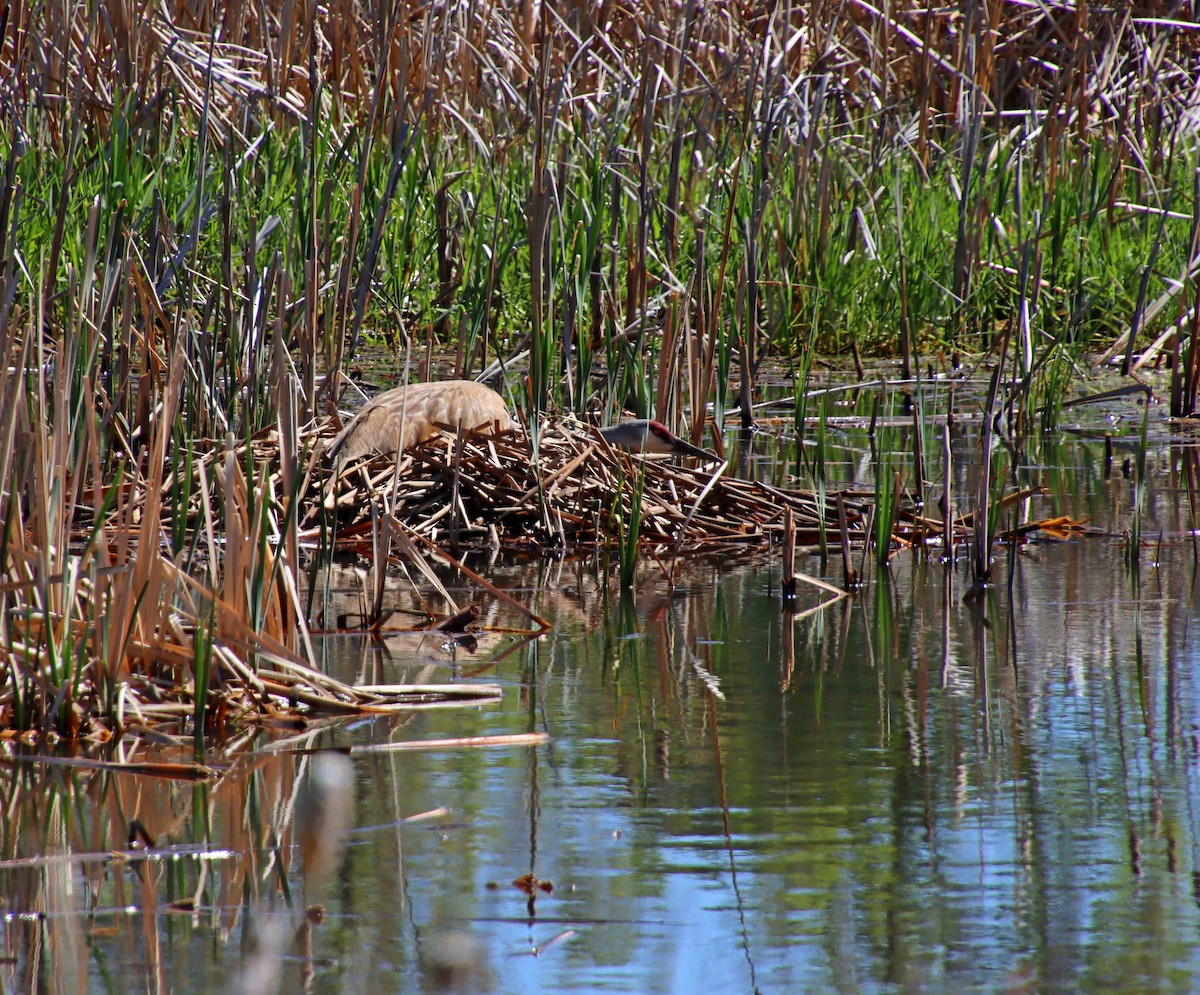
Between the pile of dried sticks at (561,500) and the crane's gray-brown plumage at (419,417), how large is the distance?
82 mm

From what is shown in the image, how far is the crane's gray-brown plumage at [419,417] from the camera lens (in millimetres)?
5668

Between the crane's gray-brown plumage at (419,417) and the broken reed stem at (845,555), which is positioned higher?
the crane's gray-brown plumage at (419,417)

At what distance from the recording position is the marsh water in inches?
92.4

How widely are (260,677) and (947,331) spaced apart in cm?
566

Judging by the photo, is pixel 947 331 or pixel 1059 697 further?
pixel 947 331

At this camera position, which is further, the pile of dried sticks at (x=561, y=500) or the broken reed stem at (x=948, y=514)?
the pile of dried sticks at (x=561, y=500)

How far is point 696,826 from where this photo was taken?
2.84 m

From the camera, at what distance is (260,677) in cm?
350

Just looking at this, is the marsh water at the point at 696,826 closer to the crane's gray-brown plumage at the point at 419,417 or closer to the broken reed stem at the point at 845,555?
the broken reed stem at the point at 845,555

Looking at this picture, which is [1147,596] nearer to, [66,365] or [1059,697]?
[1059,697]

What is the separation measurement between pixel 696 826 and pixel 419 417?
A: 3.14 m

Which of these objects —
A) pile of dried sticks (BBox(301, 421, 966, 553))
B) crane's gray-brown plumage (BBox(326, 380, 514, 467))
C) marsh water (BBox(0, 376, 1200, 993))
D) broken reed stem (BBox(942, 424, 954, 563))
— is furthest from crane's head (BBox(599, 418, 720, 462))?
marsh water (BBox(0, 376, 1200, 993))

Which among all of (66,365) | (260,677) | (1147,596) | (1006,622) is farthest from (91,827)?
(1147,596)

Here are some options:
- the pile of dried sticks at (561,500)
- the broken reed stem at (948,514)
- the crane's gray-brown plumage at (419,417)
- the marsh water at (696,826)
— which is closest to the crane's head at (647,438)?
the pile of dried sticks at (561,500)
